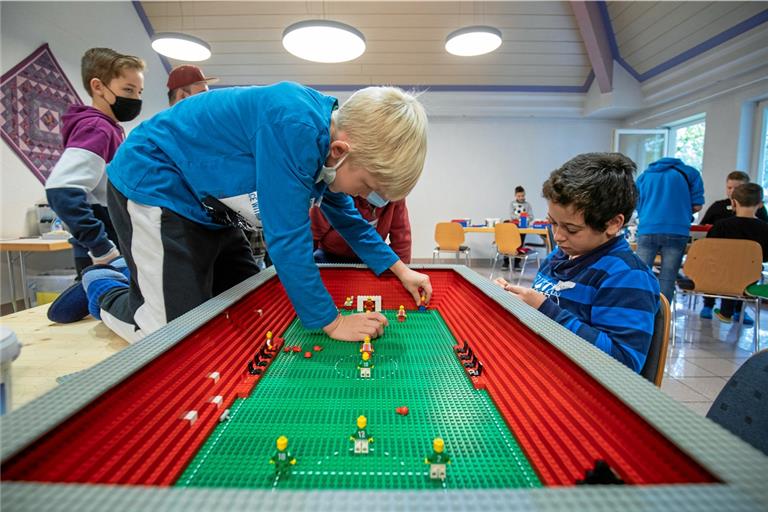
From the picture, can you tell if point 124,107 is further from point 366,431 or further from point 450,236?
point 450,236

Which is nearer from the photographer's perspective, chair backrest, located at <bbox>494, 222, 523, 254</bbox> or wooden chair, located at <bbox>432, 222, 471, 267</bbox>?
chair backrest, located at <bbox>494, 222, 523, 254</bbox>

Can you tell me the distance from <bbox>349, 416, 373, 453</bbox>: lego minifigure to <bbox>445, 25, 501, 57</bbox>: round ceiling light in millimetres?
4929

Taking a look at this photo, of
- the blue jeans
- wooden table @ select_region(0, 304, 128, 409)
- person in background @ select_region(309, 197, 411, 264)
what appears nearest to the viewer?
wooden table @ select_region(0, 304, 128, 409)

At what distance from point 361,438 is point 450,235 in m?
6.25

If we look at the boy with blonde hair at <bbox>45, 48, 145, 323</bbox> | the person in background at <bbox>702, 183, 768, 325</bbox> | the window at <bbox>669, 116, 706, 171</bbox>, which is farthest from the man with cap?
the window at <bbox>669, 116, 706, 171</bbox>

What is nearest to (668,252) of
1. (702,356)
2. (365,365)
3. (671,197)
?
(671,197)

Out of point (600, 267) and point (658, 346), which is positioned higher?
point (600, 267)

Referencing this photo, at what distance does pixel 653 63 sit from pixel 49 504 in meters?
9.17

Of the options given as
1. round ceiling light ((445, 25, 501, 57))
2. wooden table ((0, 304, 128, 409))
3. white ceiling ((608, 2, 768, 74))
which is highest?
white ceiling ((608, 2, 768, 74))

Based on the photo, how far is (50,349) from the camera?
185 cm

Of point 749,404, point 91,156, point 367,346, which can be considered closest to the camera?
point 749,404

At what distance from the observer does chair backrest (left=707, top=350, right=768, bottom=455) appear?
0.95 m

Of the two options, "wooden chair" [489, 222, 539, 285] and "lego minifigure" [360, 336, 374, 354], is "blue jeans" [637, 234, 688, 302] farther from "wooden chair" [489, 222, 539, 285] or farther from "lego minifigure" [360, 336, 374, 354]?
"lego minifigure" [360, 336, 374, 354]

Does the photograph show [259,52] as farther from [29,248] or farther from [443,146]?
[29,248]
